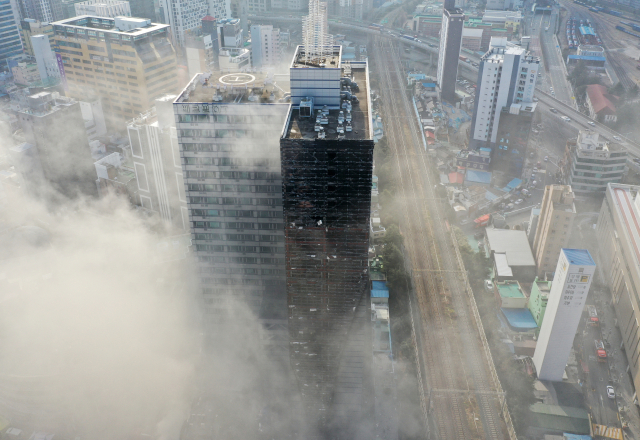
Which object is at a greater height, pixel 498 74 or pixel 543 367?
pixel 498 74

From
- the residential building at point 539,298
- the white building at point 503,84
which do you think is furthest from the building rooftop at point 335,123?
the white building at point 503,84

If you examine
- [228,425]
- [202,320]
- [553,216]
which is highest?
[553,216]

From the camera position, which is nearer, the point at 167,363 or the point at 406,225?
the point at 167,363

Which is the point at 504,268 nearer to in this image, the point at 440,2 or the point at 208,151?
the point at 208,151

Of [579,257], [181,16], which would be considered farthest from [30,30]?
[579,257]

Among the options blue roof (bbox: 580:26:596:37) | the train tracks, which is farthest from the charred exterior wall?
blue roof (bbox: 580:26:596:37)

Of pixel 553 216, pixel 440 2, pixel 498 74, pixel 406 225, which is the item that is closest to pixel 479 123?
pixel 498 74

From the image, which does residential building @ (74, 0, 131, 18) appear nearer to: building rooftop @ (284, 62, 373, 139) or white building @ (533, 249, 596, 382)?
building rooftop @ (284, 62, 373, 139)

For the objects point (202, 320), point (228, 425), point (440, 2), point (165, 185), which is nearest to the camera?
point (228, 425)
